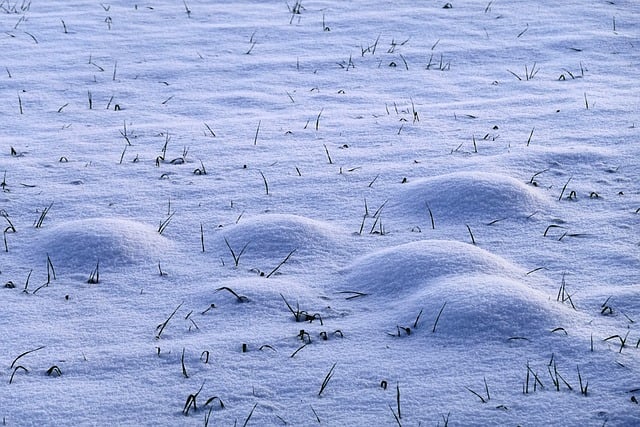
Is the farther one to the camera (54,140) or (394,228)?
(54,140)

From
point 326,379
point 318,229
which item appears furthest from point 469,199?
point 326,379

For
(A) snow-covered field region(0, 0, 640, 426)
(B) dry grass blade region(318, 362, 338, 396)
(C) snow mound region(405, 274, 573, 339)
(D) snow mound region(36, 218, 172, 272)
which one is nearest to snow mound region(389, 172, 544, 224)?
(A) snow-covered field region(0, 0, 640, 426)

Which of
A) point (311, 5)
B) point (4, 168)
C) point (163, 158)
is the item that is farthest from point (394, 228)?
point (311, 5)

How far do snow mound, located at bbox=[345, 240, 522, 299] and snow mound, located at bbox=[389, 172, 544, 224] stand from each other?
503 millimetres

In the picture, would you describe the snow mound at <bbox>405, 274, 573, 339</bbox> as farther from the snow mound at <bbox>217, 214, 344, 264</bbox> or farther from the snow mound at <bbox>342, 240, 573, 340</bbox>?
the snow mound at <bbox>217, 214, 344, 264</bbox>

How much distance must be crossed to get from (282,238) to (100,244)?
733 millimetres

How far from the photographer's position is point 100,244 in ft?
11.3

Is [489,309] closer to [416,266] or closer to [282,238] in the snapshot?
[416,266]

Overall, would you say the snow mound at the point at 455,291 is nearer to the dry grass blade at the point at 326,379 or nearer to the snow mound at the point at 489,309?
the snow mound at the point at 489,309

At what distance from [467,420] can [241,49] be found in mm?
4856

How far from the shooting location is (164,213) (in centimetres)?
391

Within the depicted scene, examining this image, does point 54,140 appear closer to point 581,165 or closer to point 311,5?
point 581,165

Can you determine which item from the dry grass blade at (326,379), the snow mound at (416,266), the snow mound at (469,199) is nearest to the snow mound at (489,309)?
the snow mound at (416,266)

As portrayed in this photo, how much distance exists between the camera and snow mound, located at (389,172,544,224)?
12.7ft
